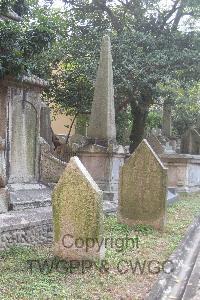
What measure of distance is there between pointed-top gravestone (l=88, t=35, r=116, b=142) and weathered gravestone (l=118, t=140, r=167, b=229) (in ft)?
11.6

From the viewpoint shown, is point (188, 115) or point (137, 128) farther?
point (188, 115)

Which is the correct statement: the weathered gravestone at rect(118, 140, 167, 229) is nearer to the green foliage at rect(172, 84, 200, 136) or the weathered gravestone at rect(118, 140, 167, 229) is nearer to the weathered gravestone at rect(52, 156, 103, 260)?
the weathered gravestone at rect(52, 156, 103, 260)

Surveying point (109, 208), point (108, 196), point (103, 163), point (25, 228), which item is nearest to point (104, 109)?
point (103, 163)

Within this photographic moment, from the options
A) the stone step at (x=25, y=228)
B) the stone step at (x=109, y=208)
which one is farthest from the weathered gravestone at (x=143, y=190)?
the stone step at (x=25, y=228)

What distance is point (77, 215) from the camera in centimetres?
548

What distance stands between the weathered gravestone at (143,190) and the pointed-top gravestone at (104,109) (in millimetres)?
3532

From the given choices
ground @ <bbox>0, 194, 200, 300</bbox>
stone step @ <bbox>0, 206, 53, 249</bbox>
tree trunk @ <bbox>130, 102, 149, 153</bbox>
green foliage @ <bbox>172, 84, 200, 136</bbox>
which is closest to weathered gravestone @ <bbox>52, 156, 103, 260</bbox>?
ground @ <bbox>0, 194, 200, 300</bbox>

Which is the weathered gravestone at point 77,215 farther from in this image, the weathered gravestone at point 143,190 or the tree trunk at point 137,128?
the tree trunk at point 137,128

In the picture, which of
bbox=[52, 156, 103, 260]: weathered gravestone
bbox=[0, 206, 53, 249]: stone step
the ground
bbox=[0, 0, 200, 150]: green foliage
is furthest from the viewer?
bbox=[0, 0, 200, 150]: green foliage

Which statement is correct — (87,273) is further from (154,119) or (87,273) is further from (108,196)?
(154,119)

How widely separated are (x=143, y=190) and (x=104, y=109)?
172 inches

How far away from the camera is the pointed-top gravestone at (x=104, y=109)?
11656 mm

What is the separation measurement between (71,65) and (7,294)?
1355cm

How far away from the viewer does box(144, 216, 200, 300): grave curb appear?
462 cm
